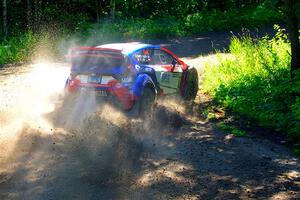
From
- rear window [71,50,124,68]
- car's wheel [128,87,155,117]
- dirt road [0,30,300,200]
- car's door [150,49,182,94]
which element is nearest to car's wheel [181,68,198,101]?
car's door [150,49,182,94]

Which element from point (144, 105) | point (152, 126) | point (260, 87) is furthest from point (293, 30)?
point (152, 126)

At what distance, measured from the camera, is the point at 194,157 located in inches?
304

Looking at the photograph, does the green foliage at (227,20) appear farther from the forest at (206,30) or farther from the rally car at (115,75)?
the rally car at (115,75)

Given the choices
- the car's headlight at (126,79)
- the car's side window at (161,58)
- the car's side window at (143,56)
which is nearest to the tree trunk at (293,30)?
the car's side window at (161,58)

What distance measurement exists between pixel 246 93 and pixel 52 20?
1880 cm

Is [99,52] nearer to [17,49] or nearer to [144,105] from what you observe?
[144,105]

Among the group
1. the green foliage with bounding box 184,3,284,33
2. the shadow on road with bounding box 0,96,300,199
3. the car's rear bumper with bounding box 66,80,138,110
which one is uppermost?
the green foliage with bounding box 184,3,284,33

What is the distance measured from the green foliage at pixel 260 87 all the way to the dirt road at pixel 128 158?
1.08 metres

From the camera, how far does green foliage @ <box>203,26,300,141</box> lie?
9742 mm

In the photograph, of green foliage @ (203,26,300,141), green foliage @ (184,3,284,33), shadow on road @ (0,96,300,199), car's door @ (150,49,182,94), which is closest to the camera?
shadow on road @ (0,96,300,199)

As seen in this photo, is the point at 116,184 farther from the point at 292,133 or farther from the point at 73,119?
the point at 292,133

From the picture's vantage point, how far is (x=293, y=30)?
10.5 meters

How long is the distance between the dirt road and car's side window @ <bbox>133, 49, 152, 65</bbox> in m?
1.27

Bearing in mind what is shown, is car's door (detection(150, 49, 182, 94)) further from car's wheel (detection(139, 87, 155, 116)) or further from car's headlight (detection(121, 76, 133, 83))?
car's headlight (detection(121, 76, 133, 83))
